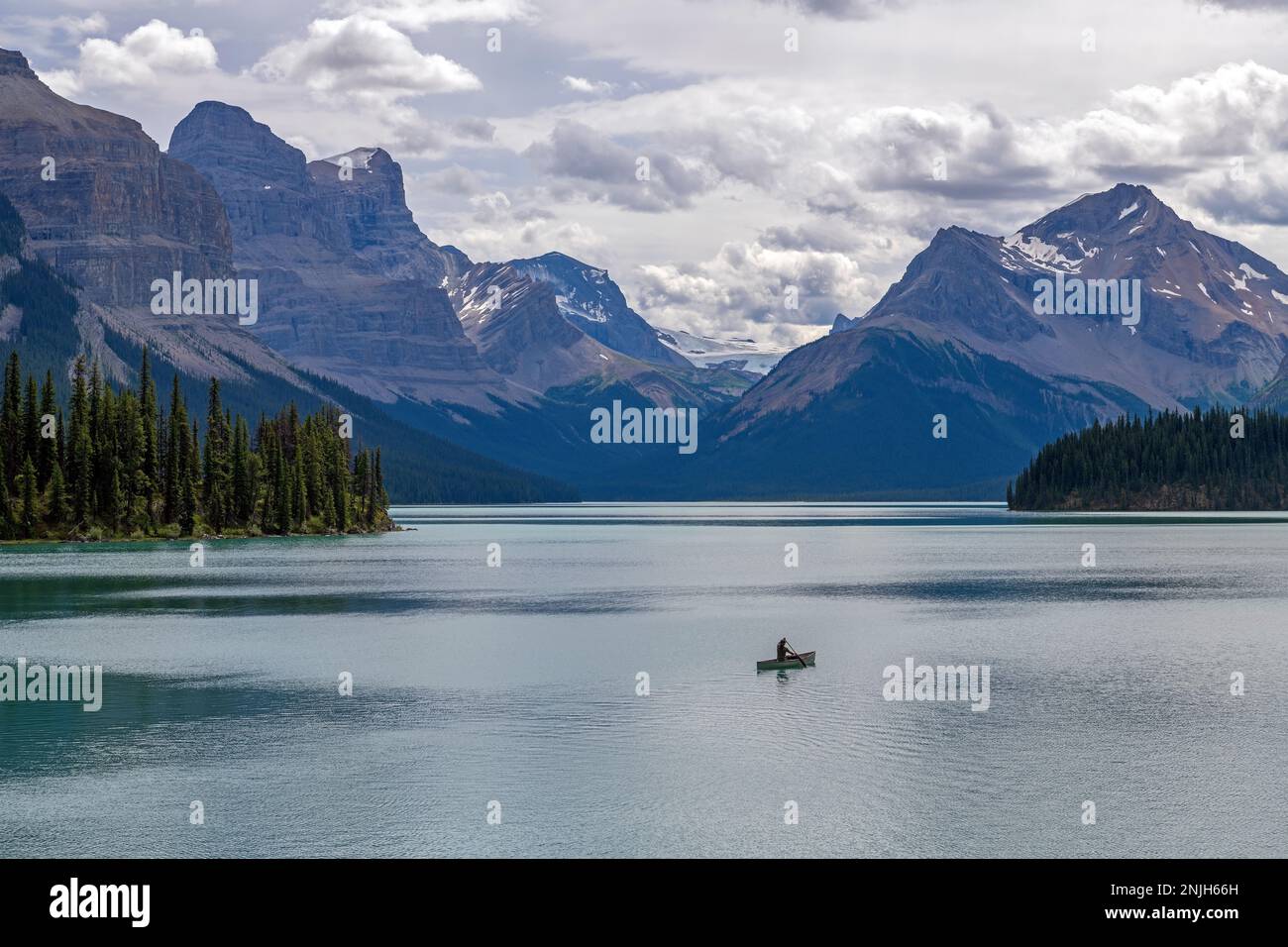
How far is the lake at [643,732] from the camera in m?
46.8

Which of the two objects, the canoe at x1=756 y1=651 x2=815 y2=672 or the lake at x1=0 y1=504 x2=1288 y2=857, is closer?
the lake at x1=0 y1=504 x2=1288 y2=857

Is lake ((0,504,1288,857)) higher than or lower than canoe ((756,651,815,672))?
lower

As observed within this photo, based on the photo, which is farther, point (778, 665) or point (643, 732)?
point (778, 665)

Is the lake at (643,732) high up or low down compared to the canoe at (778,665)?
down

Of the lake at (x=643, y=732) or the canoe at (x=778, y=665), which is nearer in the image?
the lake at (x=643, y=732)

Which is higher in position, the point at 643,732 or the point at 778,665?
the point at 778,665

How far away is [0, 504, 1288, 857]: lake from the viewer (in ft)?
153

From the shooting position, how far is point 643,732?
63250 mm
